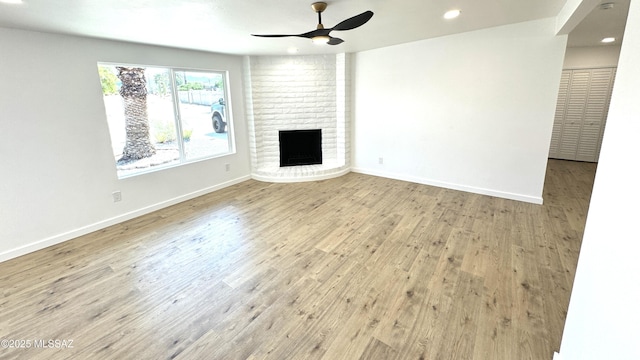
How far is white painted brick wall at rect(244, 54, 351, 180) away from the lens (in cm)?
532

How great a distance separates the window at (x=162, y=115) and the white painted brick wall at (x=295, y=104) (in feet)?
1.89

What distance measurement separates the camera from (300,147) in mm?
5742

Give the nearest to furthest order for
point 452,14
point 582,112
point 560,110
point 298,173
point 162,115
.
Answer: point 452,14
point 162,115
point 298,173
point 582,112
point 560,110

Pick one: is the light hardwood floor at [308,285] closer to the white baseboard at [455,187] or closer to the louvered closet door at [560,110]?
the white baseboard at [455,187]

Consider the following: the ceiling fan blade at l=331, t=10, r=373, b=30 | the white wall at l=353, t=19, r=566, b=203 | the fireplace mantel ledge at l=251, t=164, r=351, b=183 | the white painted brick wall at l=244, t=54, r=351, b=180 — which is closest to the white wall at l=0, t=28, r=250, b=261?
the white painted brick wall at l=244, t=54, r=351, b=180

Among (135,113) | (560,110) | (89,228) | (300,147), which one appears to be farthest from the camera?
(560,110)

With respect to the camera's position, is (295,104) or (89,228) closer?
(89,228)

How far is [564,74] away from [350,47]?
5032 millimetres

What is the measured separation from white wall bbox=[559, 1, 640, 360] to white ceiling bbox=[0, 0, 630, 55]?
78.1 inches

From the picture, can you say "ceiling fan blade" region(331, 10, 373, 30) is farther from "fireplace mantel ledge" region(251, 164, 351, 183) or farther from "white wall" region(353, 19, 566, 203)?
"fireplace mantel ledge" region(251, 164, 351, 183)

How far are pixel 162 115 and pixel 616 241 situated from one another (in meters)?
4.85

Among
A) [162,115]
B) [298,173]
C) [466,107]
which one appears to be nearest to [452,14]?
[466,107]

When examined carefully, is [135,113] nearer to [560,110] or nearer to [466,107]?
[466,107]

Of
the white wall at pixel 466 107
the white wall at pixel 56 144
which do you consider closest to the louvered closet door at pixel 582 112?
the white wall at pixel 466 107
